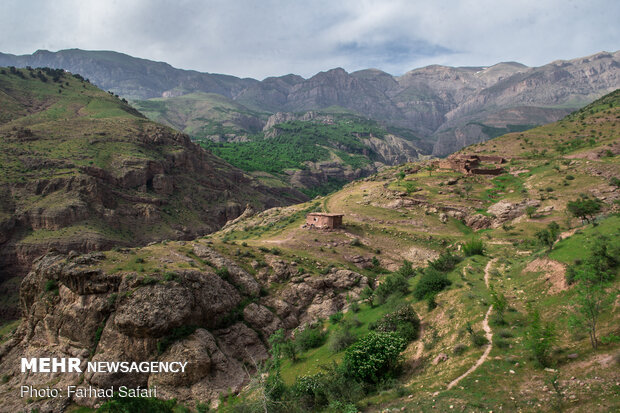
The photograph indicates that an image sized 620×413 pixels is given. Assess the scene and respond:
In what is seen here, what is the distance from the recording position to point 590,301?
1417 centimetres

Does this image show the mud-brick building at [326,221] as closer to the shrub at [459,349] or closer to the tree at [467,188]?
the tree at [467,188]

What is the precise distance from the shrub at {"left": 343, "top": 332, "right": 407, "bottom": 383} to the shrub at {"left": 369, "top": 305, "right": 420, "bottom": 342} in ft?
6.79

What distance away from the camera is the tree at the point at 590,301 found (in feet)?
45.0

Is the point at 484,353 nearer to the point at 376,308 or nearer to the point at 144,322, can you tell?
the point at 376,308

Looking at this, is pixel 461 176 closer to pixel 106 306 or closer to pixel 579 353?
pixel 579 353

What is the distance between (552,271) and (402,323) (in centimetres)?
1001

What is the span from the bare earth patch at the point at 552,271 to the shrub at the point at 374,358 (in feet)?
31.4

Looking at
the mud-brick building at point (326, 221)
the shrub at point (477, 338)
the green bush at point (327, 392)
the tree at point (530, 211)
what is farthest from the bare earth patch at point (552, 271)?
the mud-brick building at point (326, 221)

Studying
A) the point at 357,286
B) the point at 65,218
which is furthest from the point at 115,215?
the point at 357,286

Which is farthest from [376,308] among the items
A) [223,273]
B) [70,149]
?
[70,149]

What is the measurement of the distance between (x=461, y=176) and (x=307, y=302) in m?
46.5

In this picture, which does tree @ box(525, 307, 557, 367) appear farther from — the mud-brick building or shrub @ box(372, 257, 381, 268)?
the mud-brick building

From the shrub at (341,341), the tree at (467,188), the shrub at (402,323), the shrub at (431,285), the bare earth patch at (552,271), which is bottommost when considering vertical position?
the shrub at (341,341)

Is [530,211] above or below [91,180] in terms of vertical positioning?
below
